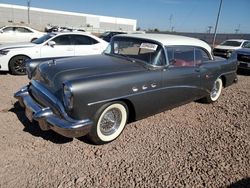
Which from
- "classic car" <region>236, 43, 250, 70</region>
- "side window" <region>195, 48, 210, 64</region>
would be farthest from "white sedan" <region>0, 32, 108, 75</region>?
"classic car" <region>236, 43, 250, 70</region>

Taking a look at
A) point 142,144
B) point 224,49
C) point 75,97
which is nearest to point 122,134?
point 142,144

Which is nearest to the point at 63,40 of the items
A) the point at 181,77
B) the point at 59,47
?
the point at 59,47

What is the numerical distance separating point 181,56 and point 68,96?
2398 mm

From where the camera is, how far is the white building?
69.1m

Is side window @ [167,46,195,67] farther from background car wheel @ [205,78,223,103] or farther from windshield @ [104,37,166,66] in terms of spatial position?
background car wheel @ [205,78,223,103]

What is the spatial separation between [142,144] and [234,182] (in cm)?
135

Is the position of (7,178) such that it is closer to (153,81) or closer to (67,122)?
(67,122)

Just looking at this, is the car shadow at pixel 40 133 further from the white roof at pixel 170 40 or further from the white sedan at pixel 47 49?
the white sedan at pixel 47 49

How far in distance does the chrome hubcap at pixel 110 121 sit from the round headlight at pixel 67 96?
611 millimetres

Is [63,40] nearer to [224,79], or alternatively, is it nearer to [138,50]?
[138,50]

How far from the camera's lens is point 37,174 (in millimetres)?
2830

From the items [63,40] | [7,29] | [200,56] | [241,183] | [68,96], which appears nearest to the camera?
[241,183]

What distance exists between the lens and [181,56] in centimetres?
444

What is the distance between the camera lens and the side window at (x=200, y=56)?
4850 mm
